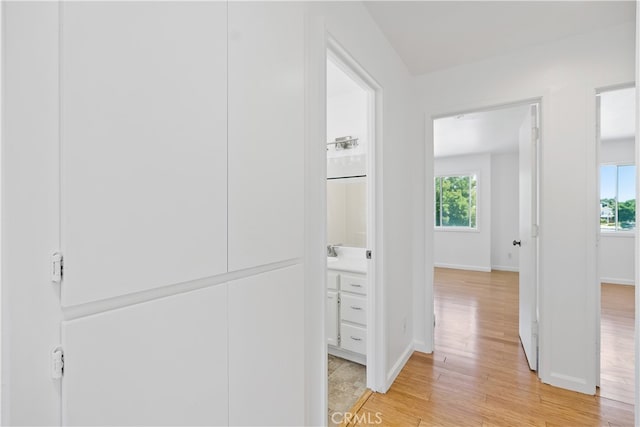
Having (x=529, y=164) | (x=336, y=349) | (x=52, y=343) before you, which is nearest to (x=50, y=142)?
(x=52, y=343)

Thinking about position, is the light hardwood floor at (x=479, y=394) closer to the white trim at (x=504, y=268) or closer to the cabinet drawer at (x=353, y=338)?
the cabinet drawer at (x=353, y=338)

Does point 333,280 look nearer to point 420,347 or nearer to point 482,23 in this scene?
point 420,347

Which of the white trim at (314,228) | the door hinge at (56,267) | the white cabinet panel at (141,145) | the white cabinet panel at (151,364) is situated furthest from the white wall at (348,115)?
the door hinge at (56,267)

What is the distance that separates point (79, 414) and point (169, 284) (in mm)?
313

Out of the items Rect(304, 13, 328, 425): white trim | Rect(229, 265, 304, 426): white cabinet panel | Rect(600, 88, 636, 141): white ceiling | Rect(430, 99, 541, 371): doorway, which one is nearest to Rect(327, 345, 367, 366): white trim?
Rect(304, 13, 328, 425): white trim

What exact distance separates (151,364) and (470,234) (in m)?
7.01

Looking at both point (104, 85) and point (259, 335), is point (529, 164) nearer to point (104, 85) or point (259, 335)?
point (259, 335)

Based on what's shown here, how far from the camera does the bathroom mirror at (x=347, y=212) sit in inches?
117

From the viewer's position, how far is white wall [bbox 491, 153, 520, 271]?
20.8 feet

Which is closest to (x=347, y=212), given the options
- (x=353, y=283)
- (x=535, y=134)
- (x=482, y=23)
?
(x=353, y=283)

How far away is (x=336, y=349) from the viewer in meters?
2.65

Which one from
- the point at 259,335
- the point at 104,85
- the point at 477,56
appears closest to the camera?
the point at 104,85

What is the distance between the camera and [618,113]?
3814 millimetres

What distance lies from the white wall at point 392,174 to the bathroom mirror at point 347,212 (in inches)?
18.4
